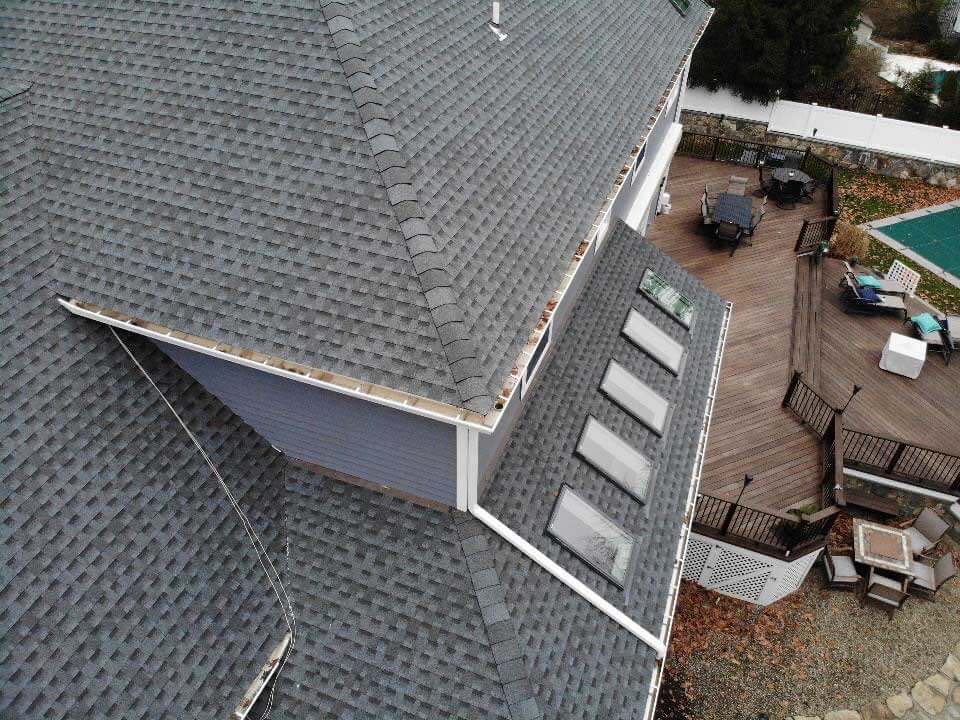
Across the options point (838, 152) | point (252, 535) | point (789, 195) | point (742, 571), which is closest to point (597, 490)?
point (252, 535)

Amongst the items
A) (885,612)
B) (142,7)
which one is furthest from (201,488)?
(885,612)

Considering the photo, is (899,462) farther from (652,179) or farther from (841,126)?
(841,126)

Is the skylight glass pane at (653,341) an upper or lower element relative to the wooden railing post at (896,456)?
upper

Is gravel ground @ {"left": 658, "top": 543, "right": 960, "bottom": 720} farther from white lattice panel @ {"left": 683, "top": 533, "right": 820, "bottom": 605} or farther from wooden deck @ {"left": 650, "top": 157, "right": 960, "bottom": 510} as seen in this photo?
wooden deck @ {"left": 650, "top": 157, "right": 960, "bottom": 510}

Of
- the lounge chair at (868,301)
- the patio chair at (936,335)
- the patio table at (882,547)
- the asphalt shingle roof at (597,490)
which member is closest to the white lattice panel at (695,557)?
the asphalt shingle roof at (597,490)

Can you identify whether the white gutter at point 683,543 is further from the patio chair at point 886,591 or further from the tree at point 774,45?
the tree at point 774,45
